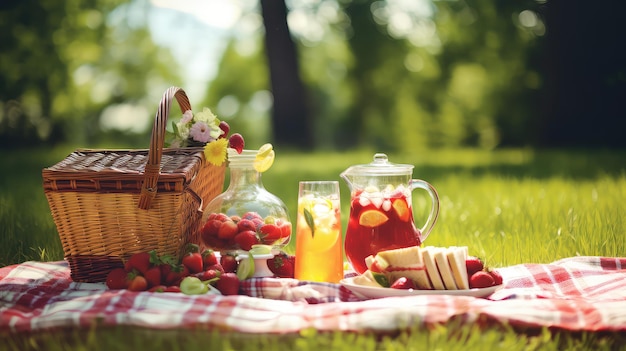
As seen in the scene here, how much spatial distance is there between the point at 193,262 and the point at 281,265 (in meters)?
0.38

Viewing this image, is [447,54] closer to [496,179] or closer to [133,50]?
[133,50]

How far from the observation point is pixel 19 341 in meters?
2.26

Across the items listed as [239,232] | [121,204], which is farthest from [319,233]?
[121,204]

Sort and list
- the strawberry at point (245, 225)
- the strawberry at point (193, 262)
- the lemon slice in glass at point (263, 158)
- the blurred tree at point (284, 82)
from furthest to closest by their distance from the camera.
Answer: the blurred tree at point (284, 82), the lemon slice in glass at point (263, 158), the strawberry at point (245, 225), the strawberry at point (193, 262)

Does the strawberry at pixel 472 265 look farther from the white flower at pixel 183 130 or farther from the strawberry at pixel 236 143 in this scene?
the white flower at pixel 183 130

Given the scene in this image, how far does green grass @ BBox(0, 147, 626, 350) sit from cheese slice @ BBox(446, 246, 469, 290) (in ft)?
1.40

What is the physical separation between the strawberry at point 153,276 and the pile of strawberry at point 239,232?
312mm

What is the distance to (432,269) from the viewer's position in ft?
8.88

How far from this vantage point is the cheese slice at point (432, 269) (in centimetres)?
269

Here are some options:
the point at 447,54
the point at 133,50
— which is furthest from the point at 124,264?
the point at 133,50

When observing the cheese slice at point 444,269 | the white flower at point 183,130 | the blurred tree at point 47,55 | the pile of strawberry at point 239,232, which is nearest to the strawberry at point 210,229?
the pile of strawberry at point 239,232

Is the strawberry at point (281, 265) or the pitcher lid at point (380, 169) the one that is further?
the strawberry at point (281, 265)

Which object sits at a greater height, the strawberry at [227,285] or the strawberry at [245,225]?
the strawberry at [245,225]

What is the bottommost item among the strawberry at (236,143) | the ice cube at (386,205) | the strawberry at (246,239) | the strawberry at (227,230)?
the strawberry at (246,239)
